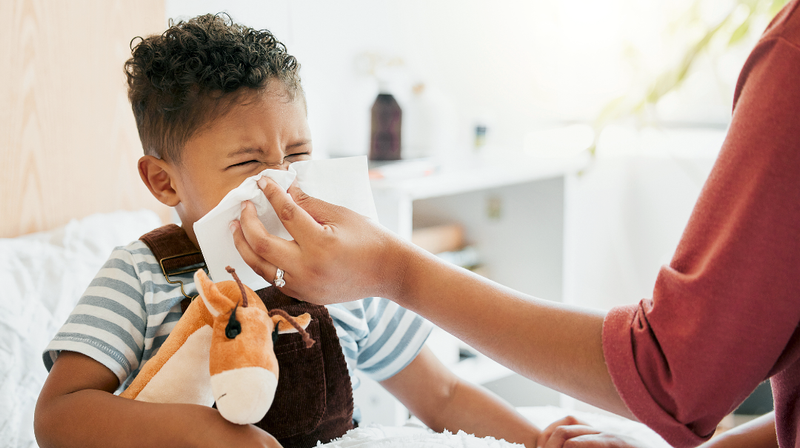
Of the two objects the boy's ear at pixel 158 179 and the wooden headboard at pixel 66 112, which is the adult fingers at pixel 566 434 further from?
the wooden headboard at pixel 66 112

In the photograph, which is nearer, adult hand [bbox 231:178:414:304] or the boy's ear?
adult hand [bbox 231:178:414:304]

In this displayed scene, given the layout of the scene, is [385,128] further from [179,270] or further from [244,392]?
[244,392]

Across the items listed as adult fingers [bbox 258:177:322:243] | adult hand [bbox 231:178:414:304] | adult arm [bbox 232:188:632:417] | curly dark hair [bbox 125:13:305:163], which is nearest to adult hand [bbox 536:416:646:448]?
adult arm [bbox 232:188:632:417]

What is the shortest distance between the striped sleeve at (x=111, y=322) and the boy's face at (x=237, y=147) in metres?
0.12

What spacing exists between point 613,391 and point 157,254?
56 cm

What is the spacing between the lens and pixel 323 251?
59 cm

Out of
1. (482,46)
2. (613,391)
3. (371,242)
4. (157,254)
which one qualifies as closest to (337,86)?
(482,46)

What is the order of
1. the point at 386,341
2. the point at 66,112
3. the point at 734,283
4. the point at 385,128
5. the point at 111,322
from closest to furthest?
1. the point at 734,283
2. the point at 111,322
3. the point at 386,341
4. the point at 66,112
5. the point at 385,128

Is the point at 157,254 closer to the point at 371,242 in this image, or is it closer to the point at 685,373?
the point at 371,242

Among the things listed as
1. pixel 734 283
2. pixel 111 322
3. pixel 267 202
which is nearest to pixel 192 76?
pixel 267 202

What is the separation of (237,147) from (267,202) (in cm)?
12

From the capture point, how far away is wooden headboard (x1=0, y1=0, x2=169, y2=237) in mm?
927

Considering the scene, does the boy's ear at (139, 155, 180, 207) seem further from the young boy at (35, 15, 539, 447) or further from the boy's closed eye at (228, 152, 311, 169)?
the boy's closed eye at (228, 152, 311, 169)

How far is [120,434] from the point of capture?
597mm
